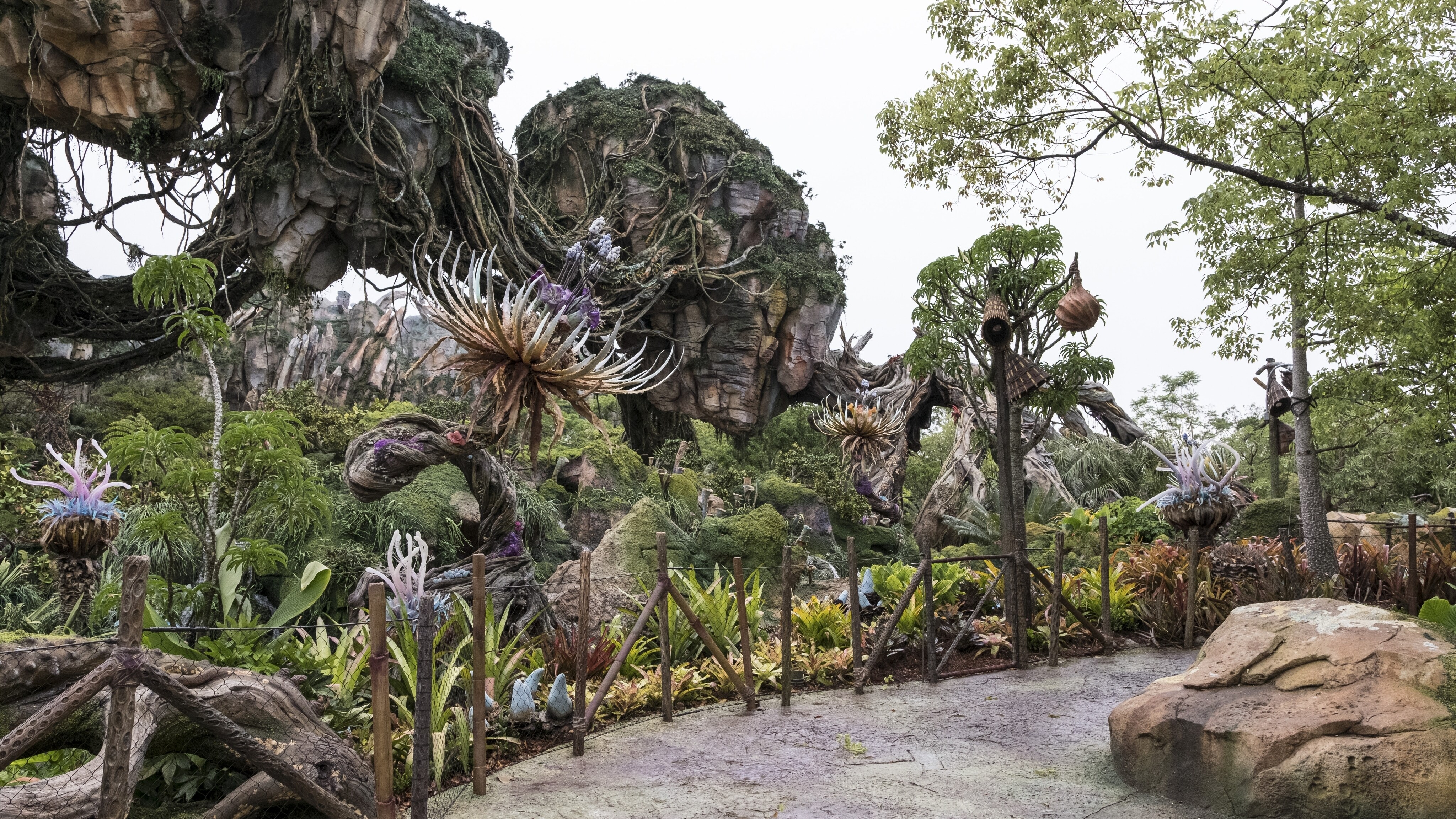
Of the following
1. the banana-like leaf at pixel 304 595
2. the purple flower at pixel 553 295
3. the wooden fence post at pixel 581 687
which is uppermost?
the purple flower at pixel 553 295

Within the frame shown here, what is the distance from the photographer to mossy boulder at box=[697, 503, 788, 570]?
1038 cm

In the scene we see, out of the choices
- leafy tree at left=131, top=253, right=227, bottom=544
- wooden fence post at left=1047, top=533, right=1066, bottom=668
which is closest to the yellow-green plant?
wooden fence post at left=1047, top=533, right=1066, bottom=668

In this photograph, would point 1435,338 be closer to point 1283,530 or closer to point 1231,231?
point 1283,530

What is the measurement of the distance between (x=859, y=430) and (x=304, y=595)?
946 cm

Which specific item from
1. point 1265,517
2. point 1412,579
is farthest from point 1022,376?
point 1265,517

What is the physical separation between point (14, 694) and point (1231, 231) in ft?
35.4

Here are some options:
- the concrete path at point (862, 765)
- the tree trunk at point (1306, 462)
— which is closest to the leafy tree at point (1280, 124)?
the tree trunk at point (1306, 462)

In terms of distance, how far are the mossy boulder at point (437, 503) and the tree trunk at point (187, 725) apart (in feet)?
15.7

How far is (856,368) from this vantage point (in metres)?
18.0

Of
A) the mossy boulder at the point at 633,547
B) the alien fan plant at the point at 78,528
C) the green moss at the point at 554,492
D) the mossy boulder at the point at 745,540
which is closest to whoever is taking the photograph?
the alien fan plant at the point at 78,528

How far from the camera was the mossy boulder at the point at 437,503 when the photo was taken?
31.2ft

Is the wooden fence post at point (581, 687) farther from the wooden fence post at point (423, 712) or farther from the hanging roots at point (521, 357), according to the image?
the wooden fence post at point (423, 712)

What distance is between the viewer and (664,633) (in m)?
5.99

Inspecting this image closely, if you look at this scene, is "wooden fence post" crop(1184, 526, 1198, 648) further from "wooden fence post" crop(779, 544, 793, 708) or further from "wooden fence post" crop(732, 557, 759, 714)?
"wooden fence post" crop(732, 557, 759, 714)
